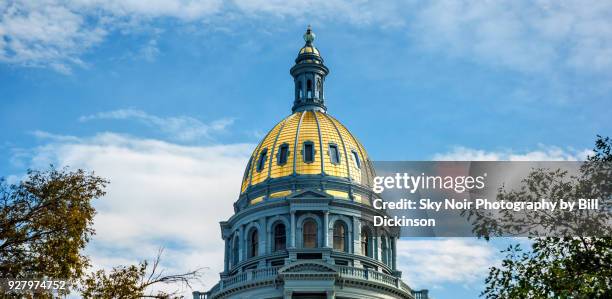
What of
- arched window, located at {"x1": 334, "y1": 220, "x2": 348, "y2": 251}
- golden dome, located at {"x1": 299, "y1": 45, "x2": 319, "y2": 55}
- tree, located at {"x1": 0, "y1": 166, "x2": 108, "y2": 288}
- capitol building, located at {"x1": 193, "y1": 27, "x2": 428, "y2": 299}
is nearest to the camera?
tree, located at {"x1": 0, "y1": 166, "x2": 108, "y2": 288}

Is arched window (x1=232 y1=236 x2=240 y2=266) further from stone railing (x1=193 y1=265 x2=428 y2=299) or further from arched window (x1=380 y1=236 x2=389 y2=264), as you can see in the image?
arched window (x1=380 y1=236 x2=389 y2=264)

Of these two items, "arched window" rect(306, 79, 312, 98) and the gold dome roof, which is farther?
"arched window" rect(306, 79, 312, 98)

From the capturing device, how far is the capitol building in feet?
250

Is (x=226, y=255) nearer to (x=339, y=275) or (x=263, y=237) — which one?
(x=263, y=237)

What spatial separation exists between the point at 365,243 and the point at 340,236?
2.50m

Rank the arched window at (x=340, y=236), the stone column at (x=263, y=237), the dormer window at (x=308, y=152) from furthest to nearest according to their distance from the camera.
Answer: the dormer window at (x=308, y=152)
the arched window at (x=340, y=236)
the stone column at (x=263, y=237)

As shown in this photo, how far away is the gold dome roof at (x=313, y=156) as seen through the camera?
85375mm

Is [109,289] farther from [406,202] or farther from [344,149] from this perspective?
[344,149]

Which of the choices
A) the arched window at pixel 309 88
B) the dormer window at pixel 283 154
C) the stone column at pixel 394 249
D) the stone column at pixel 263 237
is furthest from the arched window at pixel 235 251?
the arched window at pixel 309 88

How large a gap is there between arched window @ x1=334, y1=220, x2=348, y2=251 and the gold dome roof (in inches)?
171

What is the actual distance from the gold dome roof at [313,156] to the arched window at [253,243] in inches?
172

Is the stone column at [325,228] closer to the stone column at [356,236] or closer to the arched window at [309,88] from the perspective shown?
the stone column at [356,236]

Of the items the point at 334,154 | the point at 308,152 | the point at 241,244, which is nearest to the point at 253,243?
the point at 241,244

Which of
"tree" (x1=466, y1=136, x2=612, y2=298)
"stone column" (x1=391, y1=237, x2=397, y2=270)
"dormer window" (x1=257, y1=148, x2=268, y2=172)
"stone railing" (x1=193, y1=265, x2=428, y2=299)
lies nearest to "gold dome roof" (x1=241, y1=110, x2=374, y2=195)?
"dormer window" (x1=257, y1=148, x2=268, y2=172)
